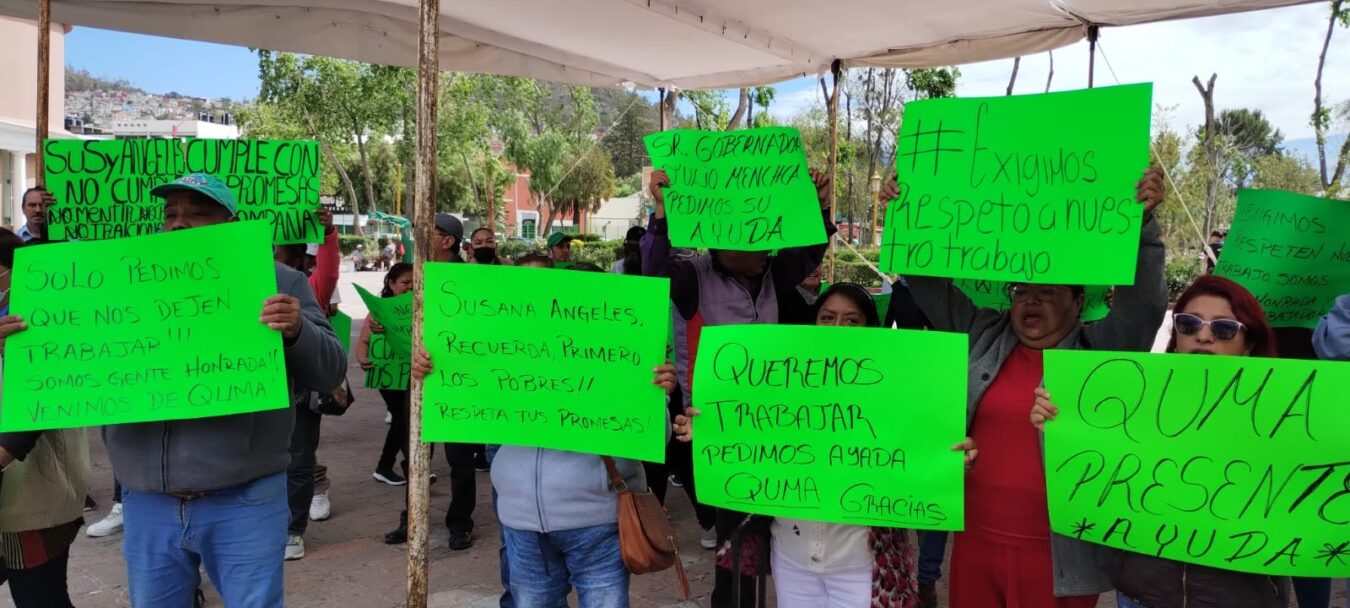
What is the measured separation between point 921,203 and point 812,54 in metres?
4.59

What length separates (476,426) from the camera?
2.72 m

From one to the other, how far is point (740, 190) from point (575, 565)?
62.5 inches


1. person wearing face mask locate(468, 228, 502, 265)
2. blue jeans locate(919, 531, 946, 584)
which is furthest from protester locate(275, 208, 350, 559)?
blue jeans locate(919, 531, 946, 584)

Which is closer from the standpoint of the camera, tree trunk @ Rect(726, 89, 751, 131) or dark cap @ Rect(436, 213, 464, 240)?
dark cap @ Rect(436, 213, 464, 240)

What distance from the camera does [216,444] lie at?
261cm

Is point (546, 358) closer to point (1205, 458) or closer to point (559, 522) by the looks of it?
point (559, 522)

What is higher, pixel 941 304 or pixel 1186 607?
pixel 941 304

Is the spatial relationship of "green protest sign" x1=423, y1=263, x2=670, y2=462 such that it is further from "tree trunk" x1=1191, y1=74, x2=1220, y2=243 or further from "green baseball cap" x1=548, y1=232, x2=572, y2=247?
"tree trunk" x1=1191, y1=74, x2=1220, y2=243

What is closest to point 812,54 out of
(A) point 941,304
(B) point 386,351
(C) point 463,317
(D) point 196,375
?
(B) point 386,351

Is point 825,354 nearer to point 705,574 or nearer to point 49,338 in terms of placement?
point 49,338

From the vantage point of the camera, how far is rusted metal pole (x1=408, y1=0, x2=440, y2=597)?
3127 mm

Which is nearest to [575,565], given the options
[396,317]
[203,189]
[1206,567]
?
[203,189]

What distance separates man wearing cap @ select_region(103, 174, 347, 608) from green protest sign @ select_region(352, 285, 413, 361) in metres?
2.36

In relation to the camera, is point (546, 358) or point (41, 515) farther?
point (41, 515)
